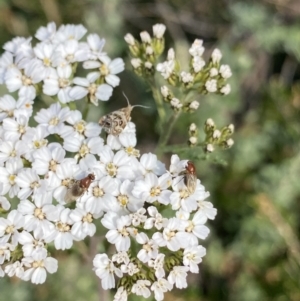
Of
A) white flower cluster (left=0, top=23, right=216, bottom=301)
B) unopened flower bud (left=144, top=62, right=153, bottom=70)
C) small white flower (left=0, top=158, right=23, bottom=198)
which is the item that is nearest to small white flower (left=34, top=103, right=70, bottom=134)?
white flower cluster (left=0, top=23, right=216, bottom=301)

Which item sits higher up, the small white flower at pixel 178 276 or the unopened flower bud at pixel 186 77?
the unopened flower bud at pixel 186 77

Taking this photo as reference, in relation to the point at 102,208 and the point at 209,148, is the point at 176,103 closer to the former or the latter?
the point at 209,148

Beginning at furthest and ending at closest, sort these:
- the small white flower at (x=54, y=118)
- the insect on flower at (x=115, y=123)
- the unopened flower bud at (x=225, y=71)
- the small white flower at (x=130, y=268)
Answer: the unopened flower bud at (x=225, y=71) < the small white flower at (x=54, y=118) < the insect on flower at (x=115, y=123) < the small white flower at (x=130, y=268)

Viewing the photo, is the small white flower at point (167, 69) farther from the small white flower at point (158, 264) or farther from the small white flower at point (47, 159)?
the small white flower at point (158, 264)

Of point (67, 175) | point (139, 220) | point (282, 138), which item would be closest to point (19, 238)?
point (67, 175)

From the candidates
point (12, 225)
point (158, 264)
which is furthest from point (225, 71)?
point (12, 225)

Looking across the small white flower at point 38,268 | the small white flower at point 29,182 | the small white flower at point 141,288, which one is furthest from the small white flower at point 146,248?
the small white flower at point 29,182

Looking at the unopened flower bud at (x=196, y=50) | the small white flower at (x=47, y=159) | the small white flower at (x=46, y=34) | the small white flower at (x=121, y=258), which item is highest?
the unopened flower bud at (x=196, y=50)

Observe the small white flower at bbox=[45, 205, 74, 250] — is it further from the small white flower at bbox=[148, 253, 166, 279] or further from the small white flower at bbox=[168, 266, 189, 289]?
the small white flower at bbox=[168, 266, 189, 289]
